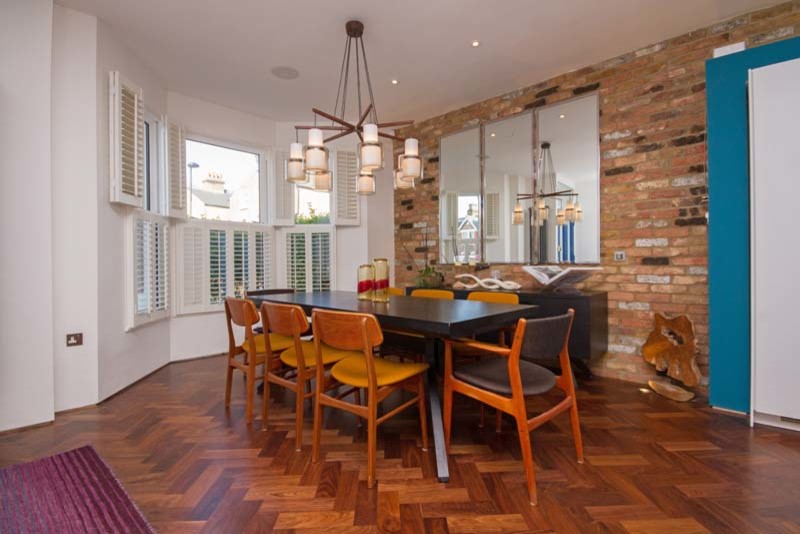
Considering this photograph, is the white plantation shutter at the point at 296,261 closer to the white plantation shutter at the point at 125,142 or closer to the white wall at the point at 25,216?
the white plantation shutter at the point at 125,142

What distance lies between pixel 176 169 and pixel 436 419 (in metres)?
3.89

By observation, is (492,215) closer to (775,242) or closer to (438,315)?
(775,242)

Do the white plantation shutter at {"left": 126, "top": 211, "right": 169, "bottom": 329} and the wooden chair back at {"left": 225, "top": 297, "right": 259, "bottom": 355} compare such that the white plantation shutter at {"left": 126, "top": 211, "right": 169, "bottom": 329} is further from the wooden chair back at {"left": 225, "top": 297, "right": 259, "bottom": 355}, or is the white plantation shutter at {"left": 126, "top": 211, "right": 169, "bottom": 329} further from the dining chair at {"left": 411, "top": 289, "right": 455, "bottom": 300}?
the dining chair at {"left": 411, "top": 289, "right": 455, "bottom": 300}

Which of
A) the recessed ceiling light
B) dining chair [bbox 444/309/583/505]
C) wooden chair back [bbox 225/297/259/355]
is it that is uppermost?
the recessed ceiling light

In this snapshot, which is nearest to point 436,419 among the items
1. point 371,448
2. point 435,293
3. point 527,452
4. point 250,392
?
point 371,448

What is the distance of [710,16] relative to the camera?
9.77ft

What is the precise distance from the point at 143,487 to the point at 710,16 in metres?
4.91

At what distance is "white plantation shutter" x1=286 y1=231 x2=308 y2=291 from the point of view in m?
5.22

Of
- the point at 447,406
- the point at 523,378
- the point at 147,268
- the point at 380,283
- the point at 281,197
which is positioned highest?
the point at 281,197

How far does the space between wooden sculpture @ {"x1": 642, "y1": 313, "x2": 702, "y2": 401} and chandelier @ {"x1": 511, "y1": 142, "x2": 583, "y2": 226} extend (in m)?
1.21

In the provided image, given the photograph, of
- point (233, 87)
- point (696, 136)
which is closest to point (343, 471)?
point (696, 136)

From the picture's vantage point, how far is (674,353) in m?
3.11

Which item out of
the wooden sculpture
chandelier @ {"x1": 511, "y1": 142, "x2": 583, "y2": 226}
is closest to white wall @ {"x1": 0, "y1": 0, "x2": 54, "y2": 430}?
chandelier @ {"x1": 511, "y1": 142, "x2": 583, "y2": 226}

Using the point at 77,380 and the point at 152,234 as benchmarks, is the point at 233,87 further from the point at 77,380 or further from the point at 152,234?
the point at 77,380
